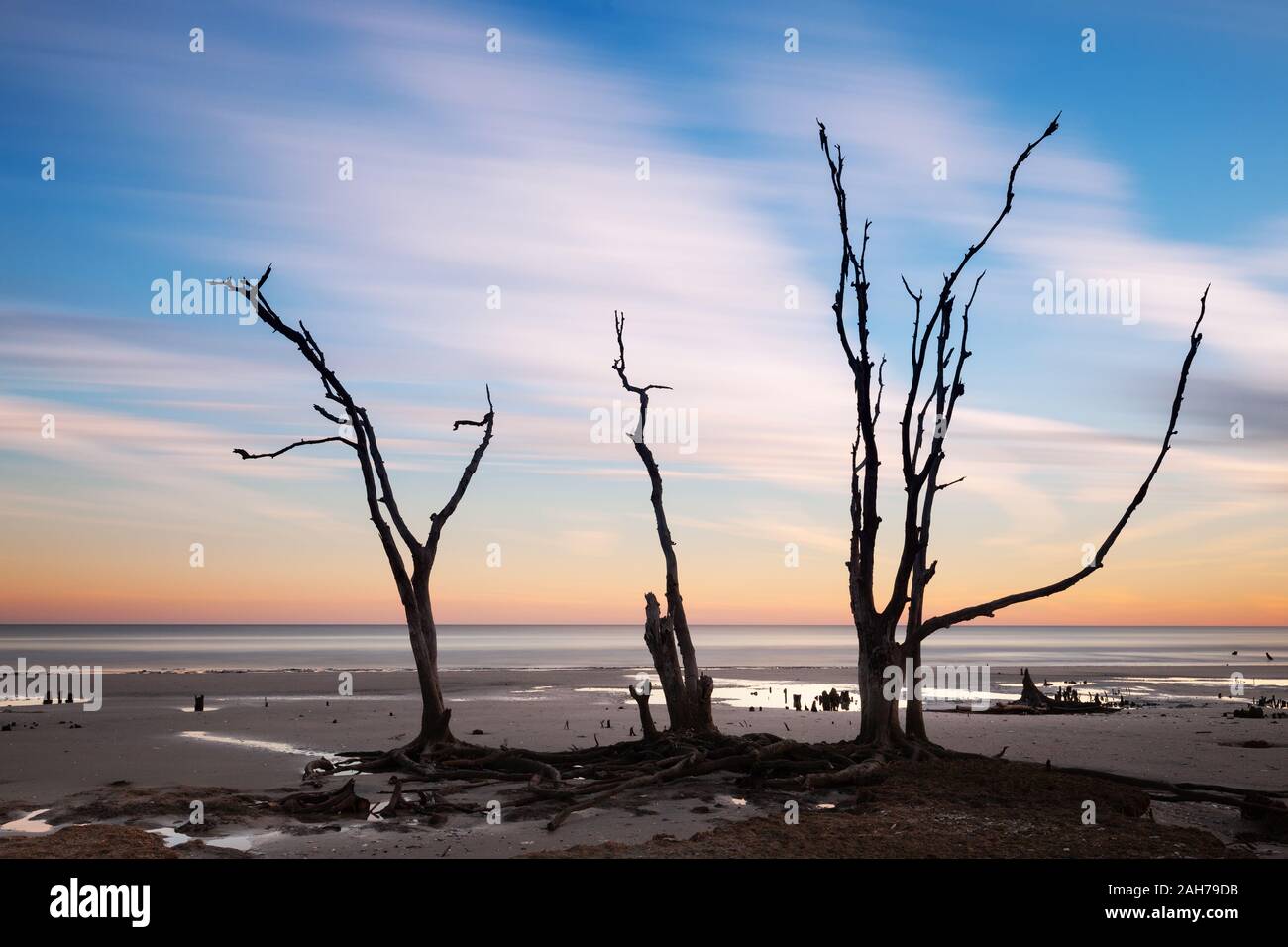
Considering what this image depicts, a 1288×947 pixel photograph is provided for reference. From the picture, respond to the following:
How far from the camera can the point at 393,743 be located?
63.7 ft

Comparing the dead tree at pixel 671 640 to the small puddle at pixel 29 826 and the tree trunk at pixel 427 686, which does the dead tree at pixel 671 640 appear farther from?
the small puddle at pixel 29 826

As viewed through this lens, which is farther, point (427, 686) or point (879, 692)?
point (427, 686)

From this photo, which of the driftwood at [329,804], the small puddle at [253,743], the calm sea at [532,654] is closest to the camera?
the driftwood at [329,804]

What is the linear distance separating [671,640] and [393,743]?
19.7 feet

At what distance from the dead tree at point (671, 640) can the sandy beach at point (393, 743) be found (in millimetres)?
1613

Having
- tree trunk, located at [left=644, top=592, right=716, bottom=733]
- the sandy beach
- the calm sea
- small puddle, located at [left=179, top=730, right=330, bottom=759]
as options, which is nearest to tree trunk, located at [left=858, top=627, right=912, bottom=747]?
tree trunk, located at [left=644, top=592, right=716, bottom=733]

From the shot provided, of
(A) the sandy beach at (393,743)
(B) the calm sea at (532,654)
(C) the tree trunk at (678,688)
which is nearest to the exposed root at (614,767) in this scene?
(A) the sandy beach at (393,743)

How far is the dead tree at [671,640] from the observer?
17.2 meters

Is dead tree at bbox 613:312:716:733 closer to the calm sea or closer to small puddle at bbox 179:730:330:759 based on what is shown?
small puddle at bbox 179:730:330:759

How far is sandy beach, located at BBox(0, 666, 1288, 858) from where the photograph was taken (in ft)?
36.6

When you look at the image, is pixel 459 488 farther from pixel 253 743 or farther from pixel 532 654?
pixel 532 654

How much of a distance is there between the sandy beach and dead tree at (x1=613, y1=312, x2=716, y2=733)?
5.29 feet

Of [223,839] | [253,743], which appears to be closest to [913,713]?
[223,839]
